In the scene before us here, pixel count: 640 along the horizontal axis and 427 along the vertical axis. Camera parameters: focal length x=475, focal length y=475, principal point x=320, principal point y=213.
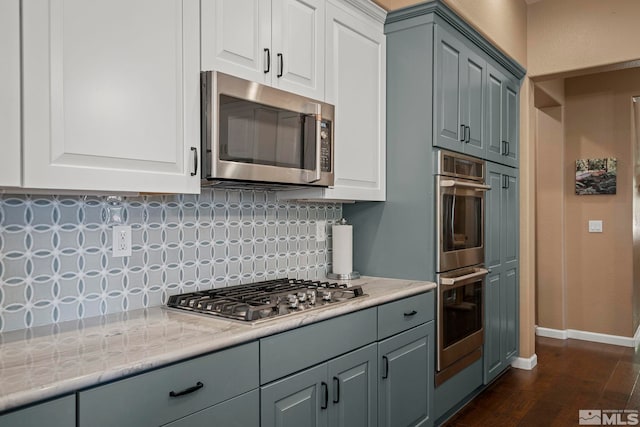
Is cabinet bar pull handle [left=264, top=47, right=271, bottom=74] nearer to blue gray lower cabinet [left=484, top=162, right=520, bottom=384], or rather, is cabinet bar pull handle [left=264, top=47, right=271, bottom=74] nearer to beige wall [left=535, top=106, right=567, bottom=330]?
blue gray lower cabinet [left=484, top=162, right=520, bottom=384]

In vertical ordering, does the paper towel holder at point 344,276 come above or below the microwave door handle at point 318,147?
below

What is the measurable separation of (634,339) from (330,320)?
4061 millimetres

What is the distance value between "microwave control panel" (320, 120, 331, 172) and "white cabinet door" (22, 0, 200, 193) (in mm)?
684

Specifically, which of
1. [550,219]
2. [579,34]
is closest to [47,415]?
[579,34]

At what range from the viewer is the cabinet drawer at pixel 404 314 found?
2.22 metres

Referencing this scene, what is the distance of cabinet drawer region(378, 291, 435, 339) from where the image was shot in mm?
2219

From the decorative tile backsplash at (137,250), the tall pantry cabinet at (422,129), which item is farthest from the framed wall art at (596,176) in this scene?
the decorative tile backsplash at (137,250)

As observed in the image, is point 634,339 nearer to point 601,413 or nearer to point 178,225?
point 601,413

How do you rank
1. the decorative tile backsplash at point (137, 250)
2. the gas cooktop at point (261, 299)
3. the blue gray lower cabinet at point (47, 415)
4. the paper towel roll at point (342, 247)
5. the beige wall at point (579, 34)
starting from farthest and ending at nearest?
the beige wall at point (579, 34), the paper towel roll at point (342, 247), the gas cooktop at point (261, 299), the decorative tile backsplash at point (137, 250), the blue gray lower cabinet at point (47, 415)

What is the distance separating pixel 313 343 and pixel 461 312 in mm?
1399

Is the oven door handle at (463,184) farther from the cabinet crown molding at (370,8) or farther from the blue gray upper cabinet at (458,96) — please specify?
the cabinet crown molding at (370,8)

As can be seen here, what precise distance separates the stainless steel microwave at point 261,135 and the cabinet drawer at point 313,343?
0.63m

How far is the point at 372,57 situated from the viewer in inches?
106

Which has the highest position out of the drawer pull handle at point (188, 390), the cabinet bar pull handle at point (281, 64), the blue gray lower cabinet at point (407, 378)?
the cabinet bar pull handle at point (281, 64)
